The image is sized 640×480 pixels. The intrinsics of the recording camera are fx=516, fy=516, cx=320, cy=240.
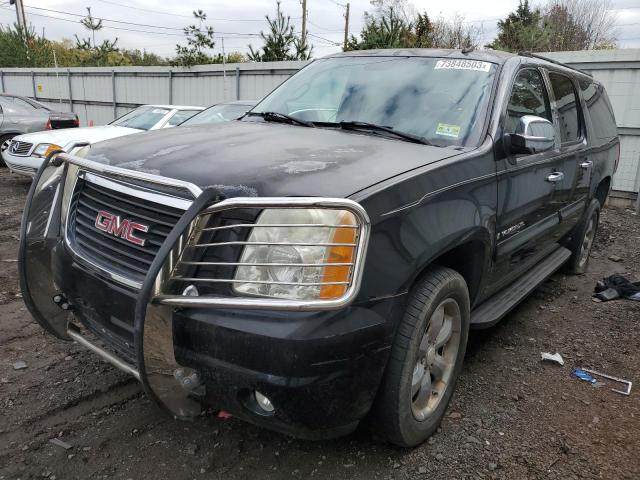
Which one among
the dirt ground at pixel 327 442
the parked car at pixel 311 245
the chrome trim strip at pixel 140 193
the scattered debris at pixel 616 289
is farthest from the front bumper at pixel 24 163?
the scattered debris at pixel 616 289

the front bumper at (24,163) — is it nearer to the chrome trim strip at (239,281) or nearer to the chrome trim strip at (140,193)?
the chrome trim strip at (140,193)

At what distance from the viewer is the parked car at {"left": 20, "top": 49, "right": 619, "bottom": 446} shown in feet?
5.93

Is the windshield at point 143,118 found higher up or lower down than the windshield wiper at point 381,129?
lower down

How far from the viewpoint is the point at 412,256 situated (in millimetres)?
2072

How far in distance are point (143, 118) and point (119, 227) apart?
720 centimetres

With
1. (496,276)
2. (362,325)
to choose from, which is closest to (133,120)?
(496,276)

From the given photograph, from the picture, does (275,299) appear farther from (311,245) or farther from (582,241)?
(582,241)

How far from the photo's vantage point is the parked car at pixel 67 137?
7805mm

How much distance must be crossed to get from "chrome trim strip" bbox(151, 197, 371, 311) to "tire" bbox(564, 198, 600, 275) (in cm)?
381

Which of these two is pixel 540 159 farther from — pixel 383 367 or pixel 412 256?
pixel 383 367

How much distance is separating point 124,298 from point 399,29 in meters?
11.5

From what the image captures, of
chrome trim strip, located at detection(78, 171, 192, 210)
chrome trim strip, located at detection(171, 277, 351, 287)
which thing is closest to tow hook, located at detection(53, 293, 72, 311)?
chrome trim strip, located at detection(78, 171, 192, 210)

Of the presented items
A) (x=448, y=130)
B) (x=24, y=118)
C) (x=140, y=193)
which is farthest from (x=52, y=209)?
(x=24, y=118)

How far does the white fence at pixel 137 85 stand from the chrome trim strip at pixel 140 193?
9.57 m
